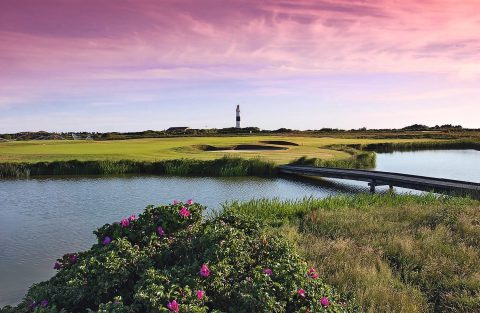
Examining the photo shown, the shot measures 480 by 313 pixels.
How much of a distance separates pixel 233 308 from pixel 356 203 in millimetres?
11902

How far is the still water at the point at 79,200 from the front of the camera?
11.2 meters

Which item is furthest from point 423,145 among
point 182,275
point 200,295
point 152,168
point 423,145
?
point 200,295

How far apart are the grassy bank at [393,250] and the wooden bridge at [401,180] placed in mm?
5831

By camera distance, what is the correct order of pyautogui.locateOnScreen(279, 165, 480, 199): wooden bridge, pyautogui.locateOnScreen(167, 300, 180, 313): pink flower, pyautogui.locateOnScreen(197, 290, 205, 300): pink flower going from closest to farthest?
pyautogui.locateOnScreen(167, 300, 180, 313): pink flower, pyautogui.locateOnScreen(197, 290, 205, 300): pink flower, pyautogui.locateOnScreen(279, 165, 480, 199): wooden bridge

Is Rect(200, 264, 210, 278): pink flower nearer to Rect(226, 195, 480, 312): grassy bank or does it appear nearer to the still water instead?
Rect(226, 195, 480, 312): grassy bank

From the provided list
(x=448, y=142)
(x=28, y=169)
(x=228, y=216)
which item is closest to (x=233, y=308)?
(x=228, y=216)

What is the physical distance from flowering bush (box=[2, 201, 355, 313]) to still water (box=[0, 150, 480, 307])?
4426 millimetres

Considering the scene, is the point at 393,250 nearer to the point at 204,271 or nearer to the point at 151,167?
the point at 204,271

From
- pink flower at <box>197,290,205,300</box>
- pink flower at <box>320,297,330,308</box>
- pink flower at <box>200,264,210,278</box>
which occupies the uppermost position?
pink flower at <box>200,264,210,278</box>

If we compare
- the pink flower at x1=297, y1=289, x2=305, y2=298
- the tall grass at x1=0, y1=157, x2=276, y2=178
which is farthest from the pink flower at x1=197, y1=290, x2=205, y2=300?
the tall grass at x1=0, y1=157, x2=276, y2=178

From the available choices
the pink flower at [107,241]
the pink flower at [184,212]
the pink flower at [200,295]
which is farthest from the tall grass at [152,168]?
the pink flower at [200,295]

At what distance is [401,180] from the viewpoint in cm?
2381

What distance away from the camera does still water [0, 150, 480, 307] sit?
11218 millimetres

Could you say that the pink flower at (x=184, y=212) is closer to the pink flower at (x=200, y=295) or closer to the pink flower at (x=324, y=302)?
the pink flower at (x=200, y=295)
